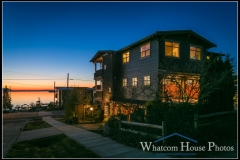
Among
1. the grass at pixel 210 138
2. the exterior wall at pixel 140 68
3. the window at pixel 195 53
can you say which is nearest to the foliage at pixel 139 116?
the grass at pixel 210 138

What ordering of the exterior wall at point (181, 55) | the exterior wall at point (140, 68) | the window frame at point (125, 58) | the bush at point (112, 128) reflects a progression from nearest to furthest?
the bush at point (112, 128) < the exterior wall at point (181, 55) < the exterior wall at point (140, 68) < the window frame at point (125, 58)

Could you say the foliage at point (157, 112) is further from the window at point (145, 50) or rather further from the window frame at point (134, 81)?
the window frame at point (134, 81)

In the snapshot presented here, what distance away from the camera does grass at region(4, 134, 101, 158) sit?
307 inches

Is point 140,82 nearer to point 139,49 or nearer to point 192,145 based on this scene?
point 139,49

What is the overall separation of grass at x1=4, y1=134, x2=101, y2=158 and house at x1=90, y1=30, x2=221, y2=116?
552 centimetres

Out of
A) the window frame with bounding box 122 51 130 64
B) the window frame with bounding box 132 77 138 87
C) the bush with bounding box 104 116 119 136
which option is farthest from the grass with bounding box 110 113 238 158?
the window frame with bounding box 122 51 130 64

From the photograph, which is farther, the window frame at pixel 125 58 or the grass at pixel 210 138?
A: the window frame at pixel 125 58

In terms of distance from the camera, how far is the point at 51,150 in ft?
28.5

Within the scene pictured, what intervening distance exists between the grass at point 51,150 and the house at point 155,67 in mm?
5519

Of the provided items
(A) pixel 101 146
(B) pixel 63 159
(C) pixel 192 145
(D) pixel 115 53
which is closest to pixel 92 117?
(D) pixel 115 53

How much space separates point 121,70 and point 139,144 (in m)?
14.1

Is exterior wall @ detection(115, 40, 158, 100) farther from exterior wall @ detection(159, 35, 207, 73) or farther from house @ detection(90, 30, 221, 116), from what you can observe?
exterior wall @ detection(159, 35, 207, 73)

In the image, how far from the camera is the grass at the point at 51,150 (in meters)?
7.81

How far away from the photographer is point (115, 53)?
72.7 ft
